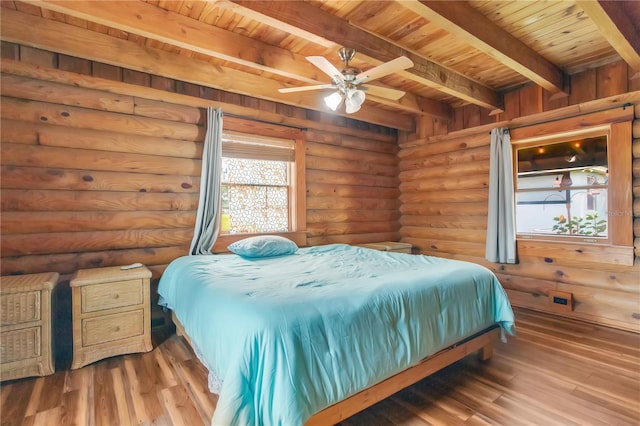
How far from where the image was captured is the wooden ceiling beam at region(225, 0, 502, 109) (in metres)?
2.09

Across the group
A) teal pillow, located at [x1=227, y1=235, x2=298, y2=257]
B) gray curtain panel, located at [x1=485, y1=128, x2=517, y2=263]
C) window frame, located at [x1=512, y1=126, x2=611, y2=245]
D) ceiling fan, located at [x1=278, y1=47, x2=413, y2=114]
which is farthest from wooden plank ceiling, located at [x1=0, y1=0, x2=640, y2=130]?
teal pillow, located at [x1=227, y1=235, x2=298, y2=257]

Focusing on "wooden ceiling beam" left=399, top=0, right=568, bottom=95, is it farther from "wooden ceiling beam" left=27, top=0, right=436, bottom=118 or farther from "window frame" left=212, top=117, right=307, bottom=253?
"window frame" left=212, top=117, right=307, bottom=253

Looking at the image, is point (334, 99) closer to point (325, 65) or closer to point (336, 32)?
point (325, 65)

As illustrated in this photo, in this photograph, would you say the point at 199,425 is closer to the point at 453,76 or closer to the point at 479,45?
the point at 479,45

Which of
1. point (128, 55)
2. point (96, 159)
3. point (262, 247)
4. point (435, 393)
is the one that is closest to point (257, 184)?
point (262, 247)

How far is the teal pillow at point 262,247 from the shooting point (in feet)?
10.5

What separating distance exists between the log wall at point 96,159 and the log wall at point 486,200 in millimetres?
2504

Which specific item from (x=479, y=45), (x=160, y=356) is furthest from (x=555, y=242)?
(x=160, y=356)

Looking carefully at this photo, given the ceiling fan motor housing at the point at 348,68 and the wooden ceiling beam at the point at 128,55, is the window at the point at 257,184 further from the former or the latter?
the ceiling fan motor housing at the point at 348,68

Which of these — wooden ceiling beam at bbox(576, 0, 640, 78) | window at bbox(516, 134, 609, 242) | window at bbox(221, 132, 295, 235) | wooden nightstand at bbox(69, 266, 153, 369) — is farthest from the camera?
window at bbox(221, 132, 295, 235)

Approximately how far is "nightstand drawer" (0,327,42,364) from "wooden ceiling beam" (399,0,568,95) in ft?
11.5

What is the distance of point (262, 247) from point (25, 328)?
1.91m

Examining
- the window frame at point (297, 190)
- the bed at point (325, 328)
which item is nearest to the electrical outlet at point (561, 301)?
the bed at point (325, 328)

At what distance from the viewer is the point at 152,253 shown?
3.30m
